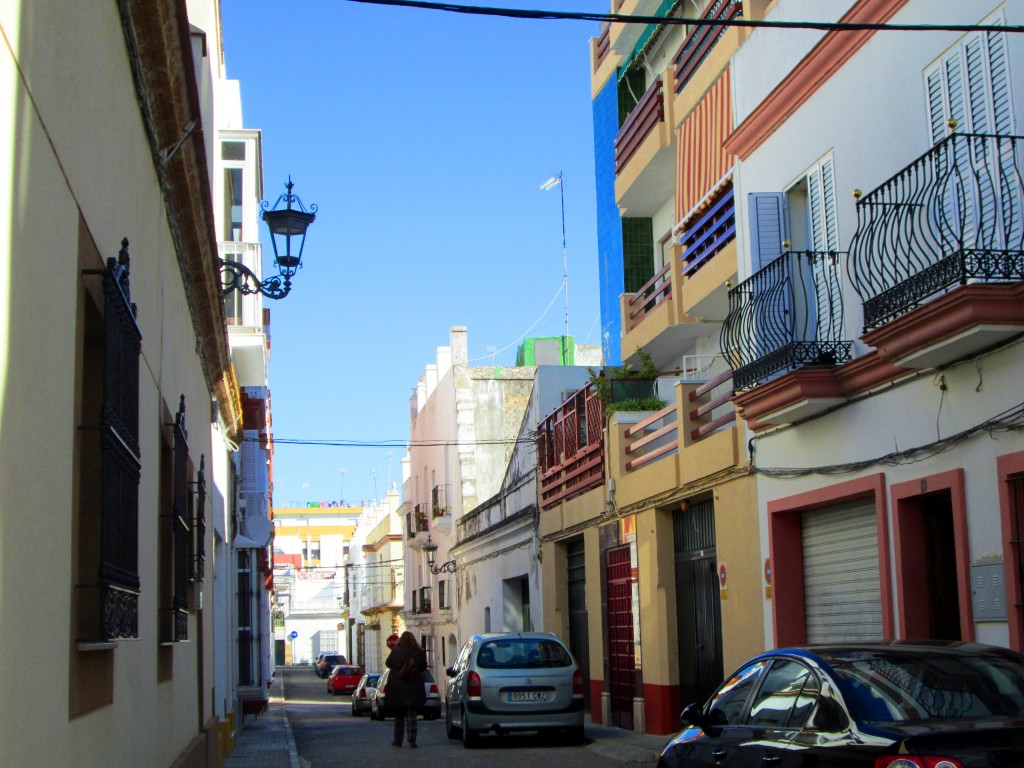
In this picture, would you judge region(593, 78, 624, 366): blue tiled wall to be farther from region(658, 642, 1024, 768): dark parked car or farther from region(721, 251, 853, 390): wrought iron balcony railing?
region(658, 642, 1024, 768): dark parked car

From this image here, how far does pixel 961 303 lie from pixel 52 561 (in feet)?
21.9

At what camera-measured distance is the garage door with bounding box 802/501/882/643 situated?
12.6 meters

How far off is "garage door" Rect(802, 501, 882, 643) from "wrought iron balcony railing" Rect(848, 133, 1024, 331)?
2.66 meters

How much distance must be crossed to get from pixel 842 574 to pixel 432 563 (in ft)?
104

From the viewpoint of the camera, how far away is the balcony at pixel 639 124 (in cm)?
2012

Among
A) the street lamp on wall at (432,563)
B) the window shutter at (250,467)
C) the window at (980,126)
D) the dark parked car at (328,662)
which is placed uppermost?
the window at (980,126)

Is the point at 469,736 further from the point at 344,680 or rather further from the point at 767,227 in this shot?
the point at 344,680

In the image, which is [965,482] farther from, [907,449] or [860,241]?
[860,241]

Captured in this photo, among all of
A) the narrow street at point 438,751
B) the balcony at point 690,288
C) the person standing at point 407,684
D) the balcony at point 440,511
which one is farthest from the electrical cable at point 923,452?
the balcony at point 440,511

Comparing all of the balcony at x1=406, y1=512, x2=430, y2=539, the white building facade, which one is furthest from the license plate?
the balcony at x1=406, y1=512, x2=430, y2=539

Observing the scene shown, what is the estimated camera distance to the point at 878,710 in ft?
20.8

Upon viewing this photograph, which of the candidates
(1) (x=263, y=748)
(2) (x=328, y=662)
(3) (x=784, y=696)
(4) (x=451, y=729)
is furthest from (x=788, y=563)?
(2) (x=328, y=662)

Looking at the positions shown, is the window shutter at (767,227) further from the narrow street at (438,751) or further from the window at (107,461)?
the window at (107,461)

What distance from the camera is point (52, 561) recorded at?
486 cm
